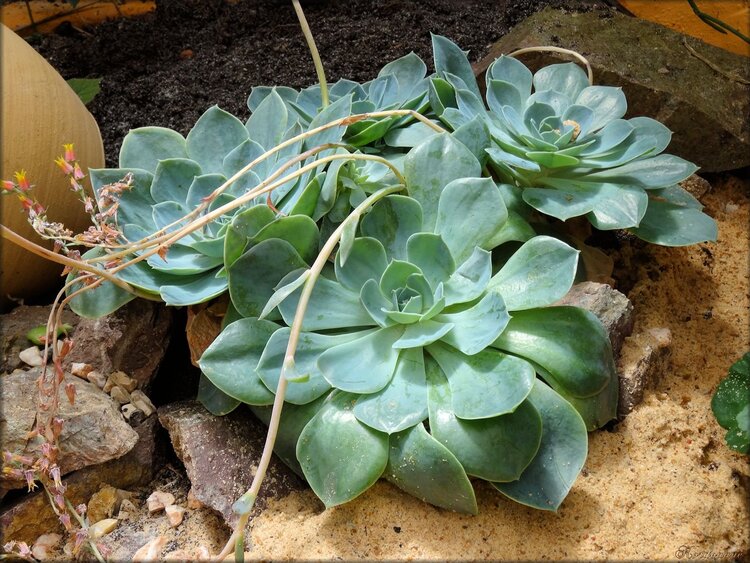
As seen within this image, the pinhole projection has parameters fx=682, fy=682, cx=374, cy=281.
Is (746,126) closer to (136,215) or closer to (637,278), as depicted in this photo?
(637,278)

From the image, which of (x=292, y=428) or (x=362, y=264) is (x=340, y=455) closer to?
(x=292, y=428)

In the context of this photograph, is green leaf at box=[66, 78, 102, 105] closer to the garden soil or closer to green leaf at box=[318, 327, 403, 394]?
the garden soil

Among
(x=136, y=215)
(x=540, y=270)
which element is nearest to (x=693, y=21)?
(x=540, y=270)

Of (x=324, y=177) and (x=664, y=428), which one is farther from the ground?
(x=324, y=177)

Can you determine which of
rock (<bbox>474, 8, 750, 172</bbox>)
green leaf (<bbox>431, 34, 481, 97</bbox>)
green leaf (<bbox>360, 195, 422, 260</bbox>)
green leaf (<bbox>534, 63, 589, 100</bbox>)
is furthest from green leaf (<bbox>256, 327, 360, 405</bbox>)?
rock (<bbox>474, 8, 750, 172</bbox>)

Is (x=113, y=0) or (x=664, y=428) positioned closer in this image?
(x=664, y=428)

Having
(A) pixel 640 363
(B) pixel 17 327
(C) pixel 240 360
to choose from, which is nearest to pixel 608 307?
(A) pixel 640 363
